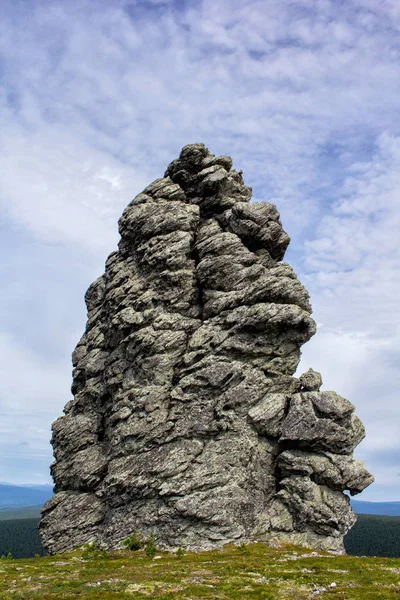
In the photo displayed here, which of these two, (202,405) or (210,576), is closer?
(210,576)

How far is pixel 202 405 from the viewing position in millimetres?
69500

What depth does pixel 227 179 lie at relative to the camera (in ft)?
292

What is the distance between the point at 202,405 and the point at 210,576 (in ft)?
91.2

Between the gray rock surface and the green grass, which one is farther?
the gray rock surface

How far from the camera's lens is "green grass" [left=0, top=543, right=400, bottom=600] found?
37.2 metres

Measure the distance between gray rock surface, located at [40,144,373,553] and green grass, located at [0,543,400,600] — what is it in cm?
626

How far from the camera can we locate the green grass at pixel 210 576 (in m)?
37.2

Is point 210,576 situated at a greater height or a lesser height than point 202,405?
lesser

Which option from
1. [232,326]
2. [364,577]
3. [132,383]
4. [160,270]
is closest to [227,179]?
[160,270]

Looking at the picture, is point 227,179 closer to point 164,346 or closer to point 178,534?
point 164,346

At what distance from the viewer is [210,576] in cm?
4366

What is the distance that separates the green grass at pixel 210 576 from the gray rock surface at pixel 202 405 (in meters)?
6.26

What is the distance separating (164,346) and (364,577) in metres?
41.6

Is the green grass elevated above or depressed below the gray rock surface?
below
